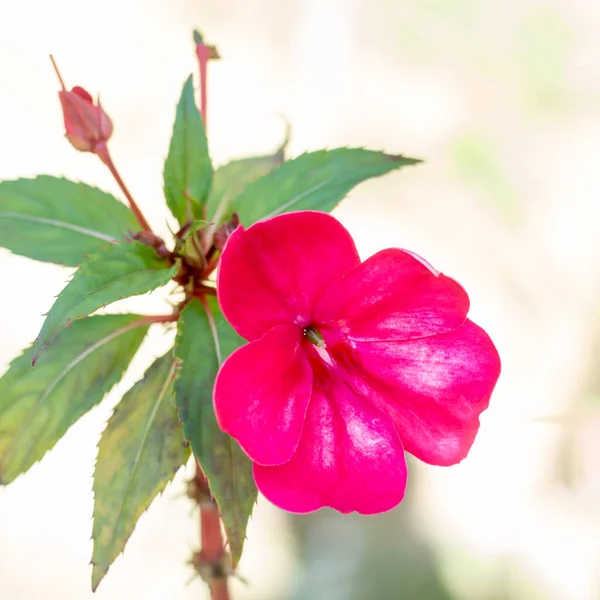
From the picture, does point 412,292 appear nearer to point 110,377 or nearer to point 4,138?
point 110,377

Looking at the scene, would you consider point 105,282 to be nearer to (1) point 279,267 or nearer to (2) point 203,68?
(1) point 279,267

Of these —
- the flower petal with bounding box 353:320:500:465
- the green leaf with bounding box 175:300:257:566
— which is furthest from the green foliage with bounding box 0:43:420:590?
the flower petal with bounding box 353:320:500:465

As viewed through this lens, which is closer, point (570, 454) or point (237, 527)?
point (237, 527)

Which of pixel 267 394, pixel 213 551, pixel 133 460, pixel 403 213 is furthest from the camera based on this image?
pixel 403 213

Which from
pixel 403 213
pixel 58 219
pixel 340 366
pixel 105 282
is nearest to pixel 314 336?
pixel 340 366

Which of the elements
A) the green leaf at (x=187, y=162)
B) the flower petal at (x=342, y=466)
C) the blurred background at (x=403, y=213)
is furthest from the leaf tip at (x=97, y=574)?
the blurred background at (x=403, y=213)

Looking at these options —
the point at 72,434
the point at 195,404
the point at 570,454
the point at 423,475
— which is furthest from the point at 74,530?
the point at 570,454

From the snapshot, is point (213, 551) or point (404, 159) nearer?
point (404, 159)
